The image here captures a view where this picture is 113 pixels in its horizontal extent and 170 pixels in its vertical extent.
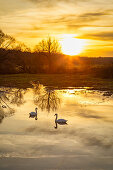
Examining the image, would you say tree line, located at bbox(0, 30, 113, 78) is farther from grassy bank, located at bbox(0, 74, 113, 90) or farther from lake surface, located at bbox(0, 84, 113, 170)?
lake surface, located at bbox(0, 84, 113, 170)

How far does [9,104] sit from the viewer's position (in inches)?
843

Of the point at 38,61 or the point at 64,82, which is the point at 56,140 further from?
the point at 38,61

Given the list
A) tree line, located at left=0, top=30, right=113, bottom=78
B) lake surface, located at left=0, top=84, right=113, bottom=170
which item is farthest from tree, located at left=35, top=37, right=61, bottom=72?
lake surface, located at left=0, top=84, right=113, bottom=170

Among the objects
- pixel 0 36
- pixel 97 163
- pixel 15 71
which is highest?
pixel 0 36

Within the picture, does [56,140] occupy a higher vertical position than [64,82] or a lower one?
lower

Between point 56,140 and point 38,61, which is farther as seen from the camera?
point 38,61

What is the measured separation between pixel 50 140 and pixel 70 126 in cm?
269

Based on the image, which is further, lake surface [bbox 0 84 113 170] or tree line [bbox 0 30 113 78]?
tree line [bbox 0 30 113 78]

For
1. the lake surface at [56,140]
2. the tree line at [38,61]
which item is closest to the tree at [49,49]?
the tree line at [38,61]

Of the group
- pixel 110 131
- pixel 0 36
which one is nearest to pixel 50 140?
pixel 110 131

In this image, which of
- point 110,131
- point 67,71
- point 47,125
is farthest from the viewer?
point 67,71

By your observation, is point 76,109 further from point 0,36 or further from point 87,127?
point 0,36

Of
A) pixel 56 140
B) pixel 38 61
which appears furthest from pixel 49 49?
pixel 56 140

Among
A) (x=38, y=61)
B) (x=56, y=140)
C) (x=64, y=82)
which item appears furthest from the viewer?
(x=38, y=61)
